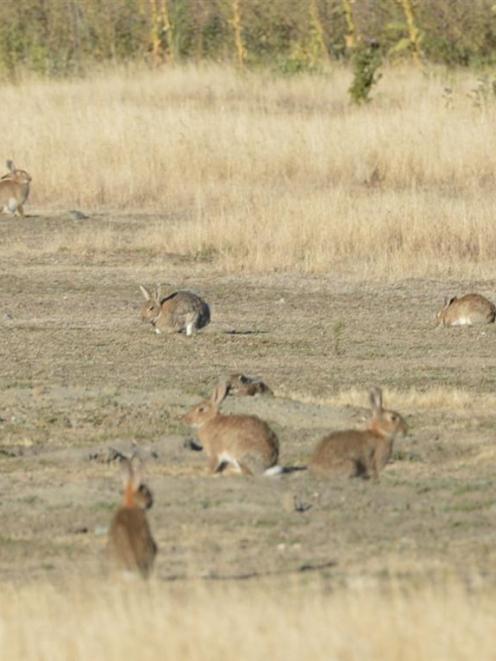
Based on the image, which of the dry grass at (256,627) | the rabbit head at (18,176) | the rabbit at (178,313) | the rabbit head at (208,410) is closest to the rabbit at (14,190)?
the rabbit head at (18,176)

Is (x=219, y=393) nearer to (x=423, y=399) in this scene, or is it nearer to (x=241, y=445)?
(x=241, y=445)

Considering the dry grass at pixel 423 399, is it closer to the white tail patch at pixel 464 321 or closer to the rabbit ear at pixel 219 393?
the rabbit ear at pixel 219 393

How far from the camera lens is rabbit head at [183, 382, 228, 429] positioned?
10445mm

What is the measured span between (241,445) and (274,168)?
15.4m

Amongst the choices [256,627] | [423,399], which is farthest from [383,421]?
[256,627]

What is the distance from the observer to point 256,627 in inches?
245

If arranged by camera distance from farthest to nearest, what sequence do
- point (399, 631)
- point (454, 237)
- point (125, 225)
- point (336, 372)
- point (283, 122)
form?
point (283, 122) → point (125, 225) → point (454, 237) → point (336, 372) → point (399, 631)

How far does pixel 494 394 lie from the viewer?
13.1 metres

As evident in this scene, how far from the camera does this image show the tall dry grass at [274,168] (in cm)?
2030

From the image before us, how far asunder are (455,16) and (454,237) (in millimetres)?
20062

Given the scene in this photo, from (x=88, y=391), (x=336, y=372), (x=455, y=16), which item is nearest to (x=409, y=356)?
(x=336, y=372)

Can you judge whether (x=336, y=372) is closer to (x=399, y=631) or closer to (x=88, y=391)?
(x=88, y=391)

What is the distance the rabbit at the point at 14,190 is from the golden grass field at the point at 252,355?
403 millimetres

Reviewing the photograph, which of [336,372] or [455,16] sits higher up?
[455,16]
